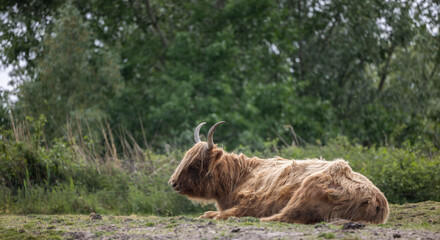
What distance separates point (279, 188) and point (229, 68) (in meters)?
17.0

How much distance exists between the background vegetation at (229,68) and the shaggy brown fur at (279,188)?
1163 cm

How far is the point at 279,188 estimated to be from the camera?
7.27m

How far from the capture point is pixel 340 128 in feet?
80.0

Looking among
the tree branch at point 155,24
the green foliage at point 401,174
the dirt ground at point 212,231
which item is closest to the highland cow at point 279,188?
the dirt ground at point 212,231

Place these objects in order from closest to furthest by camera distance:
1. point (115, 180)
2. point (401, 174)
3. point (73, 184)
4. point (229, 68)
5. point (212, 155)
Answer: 1. point (212, 155)
2. point (401, 174)
3. point (73, 184)
4. point (115, 180)
5. point (229, 68)

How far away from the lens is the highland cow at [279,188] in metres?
6.68

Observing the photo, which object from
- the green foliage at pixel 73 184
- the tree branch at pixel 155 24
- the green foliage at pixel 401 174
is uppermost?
the tree branch at pixel 155 24

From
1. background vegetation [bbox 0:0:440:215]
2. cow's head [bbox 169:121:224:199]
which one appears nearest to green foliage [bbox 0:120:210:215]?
cow's head [bbox 169:121:224:199]

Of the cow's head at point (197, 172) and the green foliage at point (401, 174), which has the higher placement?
the cow's head at point (197, 172)

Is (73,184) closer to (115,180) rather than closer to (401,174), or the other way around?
(115,180)

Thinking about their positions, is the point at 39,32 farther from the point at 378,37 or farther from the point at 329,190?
the point at 329,190

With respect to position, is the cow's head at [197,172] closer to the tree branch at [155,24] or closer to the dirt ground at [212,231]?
the dirt ground at [212,231]

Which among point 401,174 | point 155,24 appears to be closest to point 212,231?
point 401,174

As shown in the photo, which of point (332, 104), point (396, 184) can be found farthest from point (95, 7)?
point (396, 184)
